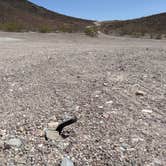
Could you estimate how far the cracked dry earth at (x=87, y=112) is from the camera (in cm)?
337

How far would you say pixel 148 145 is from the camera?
345cm

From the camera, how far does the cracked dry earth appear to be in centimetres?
337

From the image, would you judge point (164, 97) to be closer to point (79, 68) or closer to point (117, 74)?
point (117, 74)

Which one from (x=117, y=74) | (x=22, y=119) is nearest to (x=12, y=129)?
(x=22, y=119)

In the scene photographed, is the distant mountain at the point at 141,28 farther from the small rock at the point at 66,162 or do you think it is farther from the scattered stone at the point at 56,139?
the small rock at the point at 66,162

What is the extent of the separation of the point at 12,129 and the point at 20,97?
Result: 1124 millimetres

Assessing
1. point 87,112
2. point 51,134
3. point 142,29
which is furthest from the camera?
point 142,29

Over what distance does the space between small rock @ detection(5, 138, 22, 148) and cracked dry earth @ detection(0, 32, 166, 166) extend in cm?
1

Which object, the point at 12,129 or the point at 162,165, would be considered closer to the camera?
the point at 162,165

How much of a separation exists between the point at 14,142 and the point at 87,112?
104 centimetres

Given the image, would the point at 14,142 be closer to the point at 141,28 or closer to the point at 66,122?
the point at 66,122

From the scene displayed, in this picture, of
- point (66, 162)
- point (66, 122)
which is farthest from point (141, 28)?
point (66, 162)

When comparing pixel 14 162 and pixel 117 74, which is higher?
pixel 117 74

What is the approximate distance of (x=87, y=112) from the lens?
4.30 m
